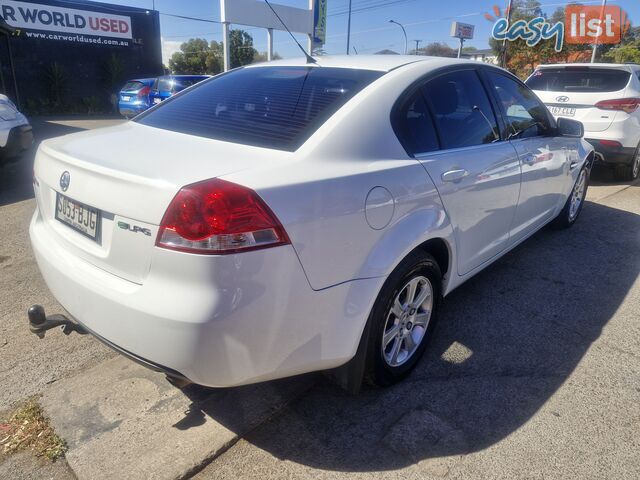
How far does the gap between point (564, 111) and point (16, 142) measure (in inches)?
293

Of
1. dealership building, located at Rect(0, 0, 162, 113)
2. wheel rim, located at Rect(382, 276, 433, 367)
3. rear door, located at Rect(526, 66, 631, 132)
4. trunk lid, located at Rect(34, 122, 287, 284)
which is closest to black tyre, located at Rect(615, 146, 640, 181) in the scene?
rear door, located at Rect(526, 66, 631, 132)

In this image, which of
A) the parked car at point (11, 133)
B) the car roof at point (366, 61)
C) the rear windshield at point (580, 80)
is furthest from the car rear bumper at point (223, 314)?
the rear windshield at point (580, 80)

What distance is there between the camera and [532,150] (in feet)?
11.7

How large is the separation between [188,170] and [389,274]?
996 millimetres

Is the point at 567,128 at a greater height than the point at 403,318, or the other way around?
the point at 567,128

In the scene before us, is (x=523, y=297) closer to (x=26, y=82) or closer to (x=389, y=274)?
(x=389, y=274)

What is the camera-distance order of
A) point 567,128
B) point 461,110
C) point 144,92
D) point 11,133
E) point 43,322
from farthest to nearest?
point 144,92 < point 11,133 < point 567,128 < point 461,110 < point 43,322

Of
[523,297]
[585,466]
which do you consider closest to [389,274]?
[585,466]

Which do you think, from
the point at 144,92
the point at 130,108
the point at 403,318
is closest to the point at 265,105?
the point at 403,318

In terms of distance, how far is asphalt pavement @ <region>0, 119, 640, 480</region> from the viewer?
2.08 m

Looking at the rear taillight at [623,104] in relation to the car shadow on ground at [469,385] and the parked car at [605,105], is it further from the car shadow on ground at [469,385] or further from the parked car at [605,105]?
the car shadow on ground at [469,385]

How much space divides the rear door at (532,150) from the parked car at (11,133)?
5464 millimetres

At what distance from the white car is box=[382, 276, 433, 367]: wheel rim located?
11 millimetres

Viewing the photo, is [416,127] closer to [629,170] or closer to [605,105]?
[605,105]
